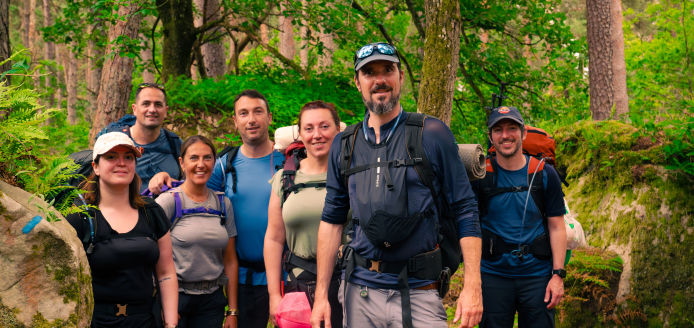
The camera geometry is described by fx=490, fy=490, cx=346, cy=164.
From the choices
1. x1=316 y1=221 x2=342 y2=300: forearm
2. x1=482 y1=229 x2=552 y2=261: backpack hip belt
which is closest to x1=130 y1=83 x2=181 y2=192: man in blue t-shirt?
x1=316 y1=221 x2=342 y2=300: forearm

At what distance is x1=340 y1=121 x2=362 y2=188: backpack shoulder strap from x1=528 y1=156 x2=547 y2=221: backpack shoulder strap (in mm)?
1716

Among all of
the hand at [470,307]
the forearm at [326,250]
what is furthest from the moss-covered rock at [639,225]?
the forearm at [326,250]

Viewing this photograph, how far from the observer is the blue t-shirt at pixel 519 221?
386 cm

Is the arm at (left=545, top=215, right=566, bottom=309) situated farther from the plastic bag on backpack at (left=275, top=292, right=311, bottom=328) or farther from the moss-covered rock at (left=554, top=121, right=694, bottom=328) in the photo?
the moss-covered rock at (left=554, top=121, right=694, bottom=328)

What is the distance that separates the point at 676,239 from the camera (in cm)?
559

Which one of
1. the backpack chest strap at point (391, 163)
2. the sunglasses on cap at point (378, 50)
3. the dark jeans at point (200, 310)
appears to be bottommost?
the dark jeans at point (200, 310)

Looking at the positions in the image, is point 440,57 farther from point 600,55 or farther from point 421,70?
point 600,55

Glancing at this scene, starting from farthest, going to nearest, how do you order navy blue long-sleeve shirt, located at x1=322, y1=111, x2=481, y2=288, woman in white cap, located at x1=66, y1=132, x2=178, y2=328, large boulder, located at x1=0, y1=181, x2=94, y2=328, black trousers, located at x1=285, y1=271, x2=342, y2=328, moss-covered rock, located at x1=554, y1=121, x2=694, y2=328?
moss-covered rock, located at x1=554, y1=121, x2=694, y2=328
black trousers, located at x1=285, y1=271, x2=342, y2=328
woman in white cap, located at x1=66, y1=132, x2=178, y2=328
navy blue long-sleeve shirt, located at x1=322, y1=111, x2=481, y2=288
large boulder, located at x1=0, y1=181, x2=94, y2=328

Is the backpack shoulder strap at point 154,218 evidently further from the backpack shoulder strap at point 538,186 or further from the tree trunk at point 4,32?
the tree trunk at point 4,32

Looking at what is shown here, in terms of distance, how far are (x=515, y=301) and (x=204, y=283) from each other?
2.43 meters

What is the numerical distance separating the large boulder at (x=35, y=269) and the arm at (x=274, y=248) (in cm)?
146

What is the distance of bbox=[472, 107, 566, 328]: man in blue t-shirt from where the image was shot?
3.85 metres

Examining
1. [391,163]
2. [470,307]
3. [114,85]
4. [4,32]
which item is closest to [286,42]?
[114,85]

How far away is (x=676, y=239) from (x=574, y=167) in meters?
1.76
